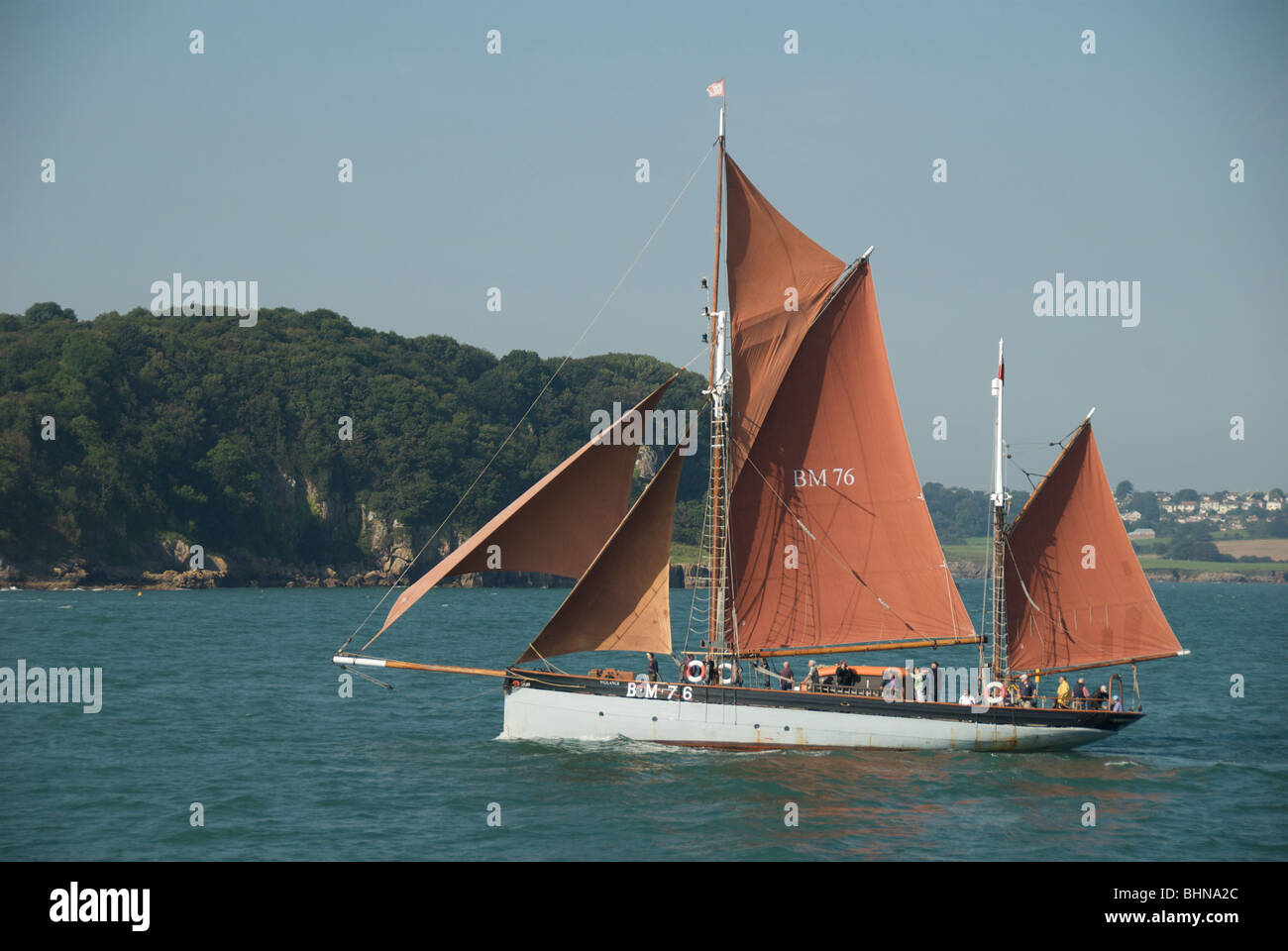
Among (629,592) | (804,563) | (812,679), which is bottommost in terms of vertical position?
(812,679)

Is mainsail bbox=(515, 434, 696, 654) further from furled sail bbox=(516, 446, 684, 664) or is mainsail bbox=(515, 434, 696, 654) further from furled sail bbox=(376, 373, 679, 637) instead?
furled sail bbox=(376, 373, 679, 637)

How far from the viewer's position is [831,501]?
3844 centimetres

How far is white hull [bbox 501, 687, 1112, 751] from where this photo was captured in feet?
119

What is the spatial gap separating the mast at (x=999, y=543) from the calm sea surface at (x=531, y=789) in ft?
10.1

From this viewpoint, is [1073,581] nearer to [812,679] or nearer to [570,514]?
[812,679]

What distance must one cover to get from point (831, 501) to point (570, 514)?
7.91 m

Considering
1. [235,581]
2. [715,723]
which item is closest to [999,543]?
[715,723]

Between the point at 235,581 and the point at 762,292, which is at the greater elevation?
the point at 762,292

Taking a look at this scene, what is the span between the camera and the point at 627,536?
36.5 meters

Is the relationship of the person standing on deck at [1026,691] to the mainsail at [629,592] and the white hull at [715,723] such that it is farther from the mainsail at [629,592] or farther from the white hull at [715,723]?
the mainsail at [629,592]

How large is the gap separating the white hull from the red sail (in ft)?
9.10
